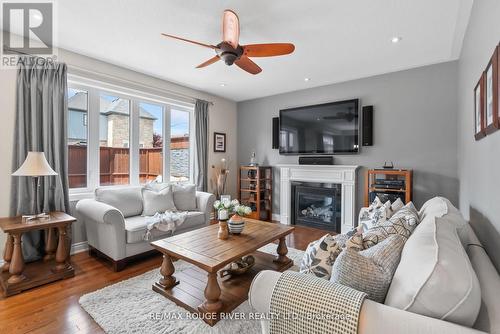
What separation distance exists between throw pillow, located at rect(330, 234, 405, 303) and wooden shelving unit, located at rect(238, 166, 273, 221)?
368 centimetres

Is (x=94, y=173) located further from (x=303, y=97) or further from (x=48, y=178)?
(x=303, y=97)

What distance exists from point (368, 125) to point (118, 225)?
12.2ft

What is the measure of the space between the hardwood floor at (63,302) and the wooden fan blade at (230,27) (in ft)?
7.96

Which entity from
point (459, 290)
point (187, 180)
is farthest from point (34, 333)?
point (187, 180)

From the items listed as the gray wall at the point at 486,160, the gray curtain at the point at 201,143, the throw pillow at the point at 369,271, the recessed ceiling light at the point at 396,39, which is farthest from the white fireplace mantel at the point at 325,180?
the throw pillow at the point at 369,271

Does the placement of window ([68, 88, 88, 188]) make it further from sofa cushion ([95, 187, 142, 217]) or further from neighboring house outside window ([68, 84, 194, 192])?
sofa cushion ([95, 187, 142, 217])

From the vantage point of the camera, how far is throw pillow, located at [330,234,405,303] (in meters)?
0.98

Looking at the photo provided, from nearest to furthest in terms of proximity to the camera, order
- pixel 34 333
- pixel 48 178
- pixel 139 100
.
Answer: pixel 34 333 → pixel 48 178 → pixel 139 100

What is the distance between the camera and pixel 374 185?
3492 mm

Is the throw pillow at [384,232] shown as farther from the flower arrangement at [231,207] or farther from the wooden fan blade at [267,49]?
the wooden fan blade at [267,49]

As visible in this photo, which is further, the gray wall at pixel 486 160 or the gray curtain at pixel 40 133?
the gray curtain at pixel 40 133

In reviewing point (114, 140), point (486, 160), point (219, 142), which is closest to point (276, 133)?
point (219, 142)

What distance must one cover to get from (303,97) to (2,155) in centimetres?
433

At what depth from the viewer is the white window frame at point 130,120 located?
3240mm
